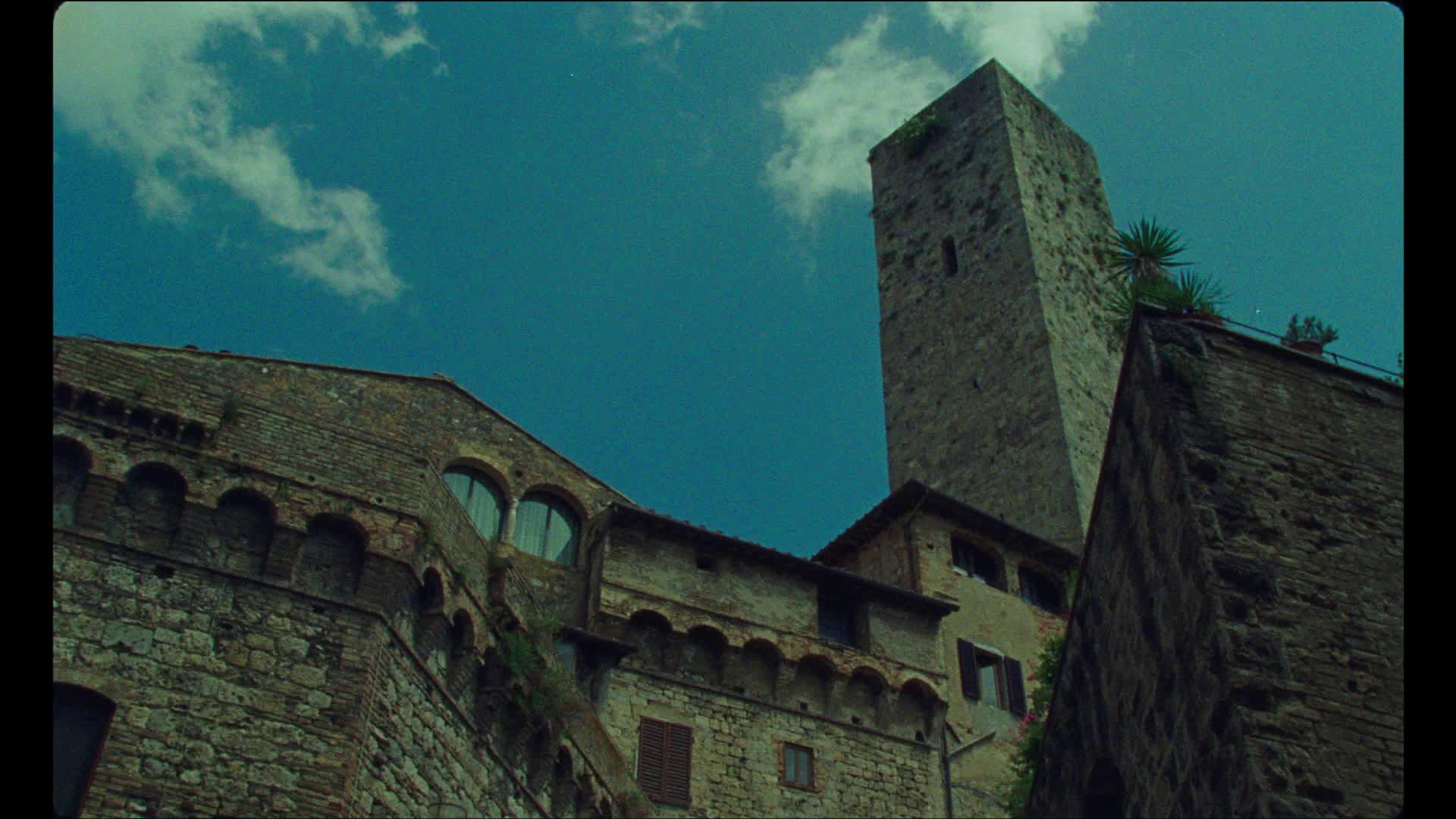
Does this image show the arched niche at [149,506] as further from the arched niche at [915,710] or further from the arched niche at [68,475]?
the arched niche at [915,710]

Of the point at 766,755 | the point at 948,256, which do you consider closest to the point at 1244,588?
the point at 766,755

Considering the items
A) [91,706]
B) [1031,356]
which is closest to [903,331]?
[1031,356]

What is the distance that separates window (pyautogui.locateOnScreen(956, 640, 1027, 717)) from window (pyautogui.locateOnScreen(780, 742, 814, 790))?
4.90 metres

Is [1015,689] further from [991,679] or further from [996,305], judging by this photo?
[996,305]

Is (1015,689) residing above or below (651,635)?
above

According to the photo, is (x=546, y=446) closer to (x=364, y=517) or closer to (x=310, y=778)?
(x=364, y=517)

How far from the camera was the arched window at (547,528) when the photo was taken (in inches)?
1035

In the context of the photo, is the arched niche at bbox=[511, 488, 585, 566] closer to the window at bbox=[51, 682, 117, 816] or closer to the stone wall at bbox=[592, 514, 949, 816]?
the stone wall at bbox=[592, 514, 949, 816]

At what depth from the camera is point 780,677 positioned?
2448cm

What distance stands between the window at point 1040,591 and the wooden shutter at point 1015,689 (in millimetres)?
2357

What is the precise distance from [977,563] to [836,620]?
5.49m

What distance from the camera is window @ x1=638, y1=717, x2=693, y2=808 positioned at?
72.0 feet

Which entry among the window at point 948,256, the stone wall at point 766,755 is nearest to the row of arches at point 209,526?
the stone wall at point 766,755

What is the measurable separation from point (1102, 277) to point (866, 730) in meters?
22.2
